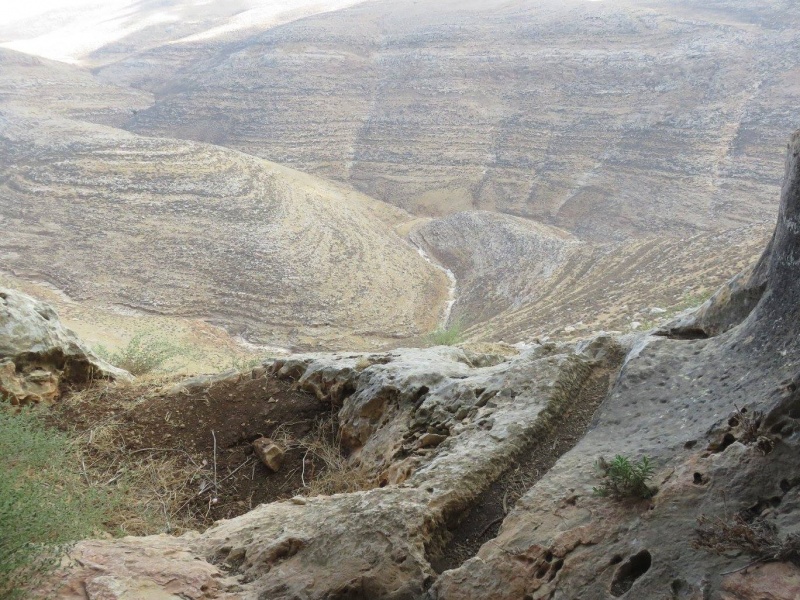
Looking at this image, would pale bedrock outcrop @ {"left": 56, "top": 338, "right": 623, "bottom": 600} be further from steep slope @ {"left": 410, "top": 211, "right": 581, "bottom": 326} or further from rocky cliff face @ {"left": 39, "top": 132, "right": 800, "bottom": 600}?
steep slope @ {"left": 410, "top": 211, "right": 581, "bottom": 326}

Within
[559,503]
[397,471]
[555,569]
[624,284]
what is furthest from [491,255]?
[555,569]

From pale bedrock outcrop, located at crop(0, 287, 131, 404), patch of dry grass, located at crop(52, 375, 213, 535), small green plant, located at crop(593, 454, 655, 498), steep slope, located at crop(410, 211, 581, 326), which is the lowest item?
steep slope, located at crop(410, 211, 581, 326)

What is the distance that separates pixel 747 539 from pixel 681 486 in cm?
41

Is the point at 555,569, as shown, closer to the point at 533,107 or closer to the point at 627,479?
the point at 627,479

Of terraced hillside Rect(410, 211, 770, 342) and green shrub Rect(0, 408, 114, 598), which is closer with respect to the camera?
green shrub Rect(0, 408, 114, 598)

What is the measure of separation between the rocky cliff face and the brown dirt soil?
0.67 m

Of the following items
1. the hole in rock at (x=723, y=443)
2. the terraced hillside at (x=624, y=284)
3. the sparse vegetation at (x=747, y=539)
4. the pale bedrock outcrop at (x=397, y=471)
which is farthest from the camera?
the terraced hillside at (x=624, y=284)

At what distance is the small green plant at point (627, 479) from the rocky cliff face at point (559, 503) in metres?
0.03

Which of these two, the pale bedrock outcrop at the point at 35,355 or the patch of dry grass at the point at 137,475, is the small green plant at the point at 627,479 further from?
the pale bedrock outcrop at the point at 35,355

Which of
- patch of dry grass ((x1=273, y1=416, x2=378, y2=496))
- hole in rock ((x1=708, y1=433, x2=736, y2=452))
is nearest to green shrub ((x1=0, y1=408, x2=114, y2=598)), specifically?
patch of dry grass ((x1=273, y1=416, x2=378, y2=496))

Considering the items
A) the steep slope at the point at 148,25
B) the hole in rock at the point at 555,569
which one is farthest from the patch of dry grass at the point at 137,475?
the steep slope at the point at 148,25

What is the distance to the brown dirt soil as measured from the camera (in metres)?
4.05

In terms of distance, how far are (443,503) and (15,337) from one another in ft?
11.5

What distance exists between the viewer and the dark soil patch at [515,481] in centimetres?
283
